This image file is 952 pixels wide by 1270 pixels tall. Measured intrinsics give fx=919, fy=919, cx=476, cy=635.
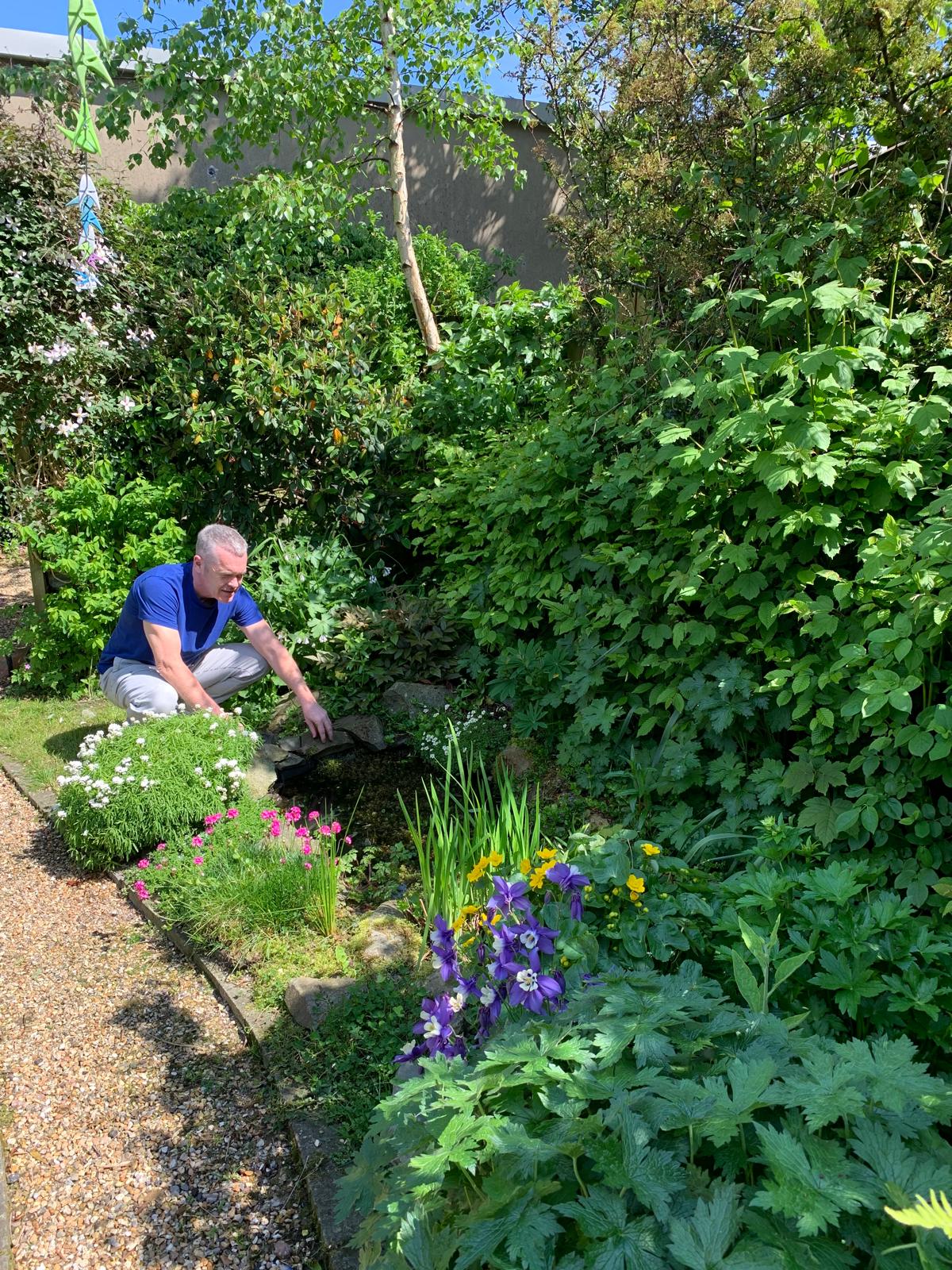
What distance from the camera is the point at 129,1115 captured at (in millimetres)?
2283

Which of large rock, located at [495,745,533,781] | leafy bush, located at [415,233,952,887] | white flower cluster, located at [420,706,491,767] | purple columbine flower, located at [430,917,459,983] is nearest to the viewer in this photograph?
purple columbine flower, located at [430,917,459,983]

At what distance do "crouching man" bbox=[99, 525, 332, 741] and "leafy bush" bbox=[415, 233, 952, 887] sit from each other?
49.2 inches

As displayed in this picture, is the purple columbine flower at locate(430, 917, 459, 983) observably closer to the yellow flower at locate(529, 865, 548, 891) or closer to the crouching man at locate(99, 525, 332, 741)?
the yellow flower at locate(529, 865, 548, 891)

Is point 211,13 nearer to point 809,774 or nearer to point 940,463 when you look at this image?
point 940,463

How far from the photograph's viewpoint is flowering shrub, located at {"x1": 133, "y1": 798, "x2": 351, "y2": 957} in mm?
2871

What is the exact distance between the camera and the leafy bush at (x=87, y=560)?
5.06m

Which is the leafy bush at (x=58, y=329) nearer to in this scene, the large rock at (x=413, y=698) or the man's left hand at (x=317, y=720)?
the large rock at (x=413, y=698)

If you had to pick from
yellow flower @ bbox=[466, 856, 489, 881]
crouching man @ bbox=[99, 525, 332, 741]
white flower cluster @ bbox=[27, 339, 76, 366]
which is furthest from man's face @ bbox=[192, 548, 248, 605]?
white flower cluster @ bbox=[27, 339, 76, 366]

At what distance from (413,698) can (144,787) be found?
1571 millimetres

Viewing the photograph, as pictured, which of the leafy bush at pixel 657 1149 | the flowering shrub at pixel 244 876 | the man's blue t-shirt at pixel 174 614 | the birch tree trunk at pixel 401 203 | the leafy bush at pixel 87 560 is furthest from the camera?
the birch tree trunk at pixel 401 203

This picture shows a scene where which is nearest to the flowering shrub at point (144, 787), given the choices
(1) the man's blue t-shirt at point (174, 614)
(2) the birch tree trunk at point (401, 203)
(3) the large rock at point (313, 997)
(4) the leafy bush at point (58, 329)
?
(1) the man's blue t-shirt at point (174, 614)

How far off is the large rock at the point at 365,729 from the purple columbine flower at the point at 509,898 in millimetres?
2465

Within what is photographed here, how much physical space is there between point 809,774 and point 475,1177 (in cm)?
154

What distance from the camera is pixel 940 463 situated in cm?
267
